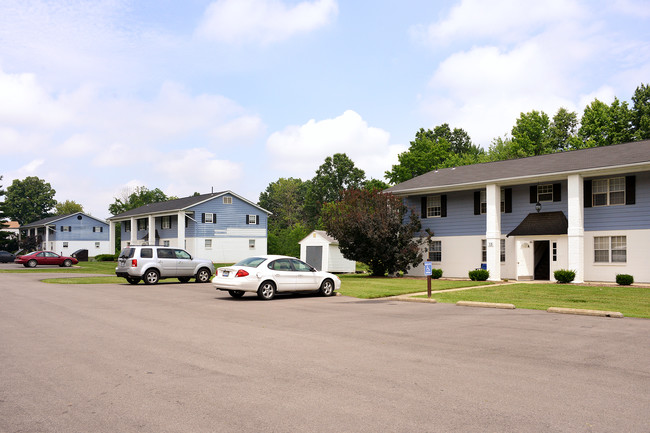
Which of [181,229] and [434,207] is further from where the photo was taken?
[181,229]

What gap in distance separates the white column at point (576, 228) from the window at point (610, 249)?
1.05 metres

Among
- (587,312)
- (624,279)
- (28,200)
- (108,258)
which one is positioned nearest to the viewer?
(587,312)

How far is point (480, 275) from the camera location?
28.2 meters

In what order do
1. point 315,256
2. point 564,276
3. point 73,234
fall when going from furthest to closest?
1. point 73,234
2. point 315,256
3. point 564,276

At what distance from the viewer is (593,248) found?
2672 cm

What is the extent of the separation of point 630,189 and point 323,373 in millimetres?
23805

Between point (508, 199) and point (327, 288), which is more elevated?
point (508, 199)

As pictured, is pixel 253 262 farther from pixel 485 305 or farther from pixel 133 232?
pixel 133 232

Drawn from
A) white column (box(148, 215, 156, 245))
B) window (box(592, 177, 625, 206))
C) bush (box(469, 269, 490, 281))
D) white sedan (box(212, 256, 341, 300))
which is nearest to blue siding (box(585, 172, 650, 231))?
window (box(592, 177, 625, 206))

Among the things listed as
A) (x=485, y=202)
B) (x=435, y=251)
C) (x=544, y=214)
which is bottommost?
(x=435, y=251)

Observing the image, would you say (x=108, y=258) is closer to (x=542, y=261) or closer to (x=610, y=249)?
(x=542, y=261)

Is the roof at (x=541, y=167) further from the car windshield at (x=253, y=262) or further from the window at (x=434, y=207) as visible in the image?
the car windshield at (x=253, y=262)

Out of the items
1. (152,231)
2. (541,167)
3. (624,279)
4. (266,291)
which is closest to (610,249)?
(624,279)

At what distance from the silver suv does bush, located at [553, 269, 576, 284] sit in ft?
57.9
